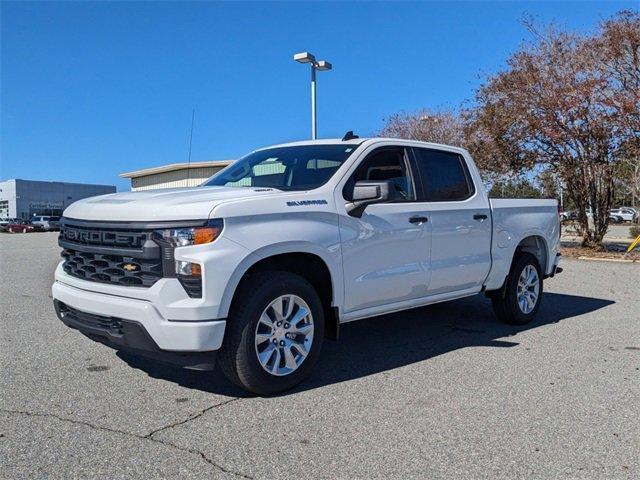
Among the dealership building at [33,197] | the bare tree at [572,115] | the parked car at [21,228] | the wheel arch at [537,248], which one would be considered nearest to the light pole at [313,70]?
the bare tree at [572,115]

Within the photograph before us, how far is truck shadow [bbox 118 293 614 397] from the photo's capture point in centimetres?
480

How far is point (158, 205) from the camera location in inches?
160

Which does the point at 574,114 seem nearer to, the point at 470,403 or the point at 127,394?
the point at 470,403

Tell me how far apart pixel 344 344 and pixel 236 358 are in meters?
2.04

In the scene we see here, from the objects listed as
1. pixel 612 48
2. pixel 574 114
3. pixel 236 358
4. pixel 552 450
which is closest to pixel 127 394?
pixel 236 358

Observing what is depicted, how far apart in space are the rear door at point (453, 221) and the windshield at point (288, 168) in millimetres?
961

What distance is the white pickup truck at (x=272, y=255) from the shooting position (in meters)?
3.94

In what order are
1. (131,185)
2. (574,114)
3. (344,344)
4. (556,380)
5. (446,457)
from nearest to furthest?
(446,457), (556,380), (344,344), (574,114), (131,185)

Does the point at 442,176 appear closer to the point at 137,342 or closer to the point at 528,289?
the point at 528,289

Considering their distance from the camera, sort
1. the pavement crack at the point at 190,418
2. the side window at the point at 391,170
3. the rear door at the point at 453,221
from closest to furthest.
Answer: the pavement crack at the point at 190,418 < the side window at the point at 391,170 < the rear door at the point at 453,221

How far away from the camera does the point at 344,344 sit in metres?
5.94

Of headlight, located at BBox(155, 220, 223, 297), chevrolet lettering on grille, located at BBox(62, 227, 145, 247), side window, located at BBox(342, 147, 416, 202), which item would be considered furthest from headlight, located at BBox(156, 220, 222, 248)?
side window, located at BBox(342, 147, 416, 202)

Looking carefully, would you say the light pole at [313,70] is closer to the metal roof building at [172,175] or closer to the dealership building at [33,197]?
the metal roof building at [172,175]

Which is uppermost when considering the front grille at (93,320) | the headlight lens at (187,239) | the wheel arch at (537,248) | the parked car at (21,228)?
the headlight lens at (187,239)
